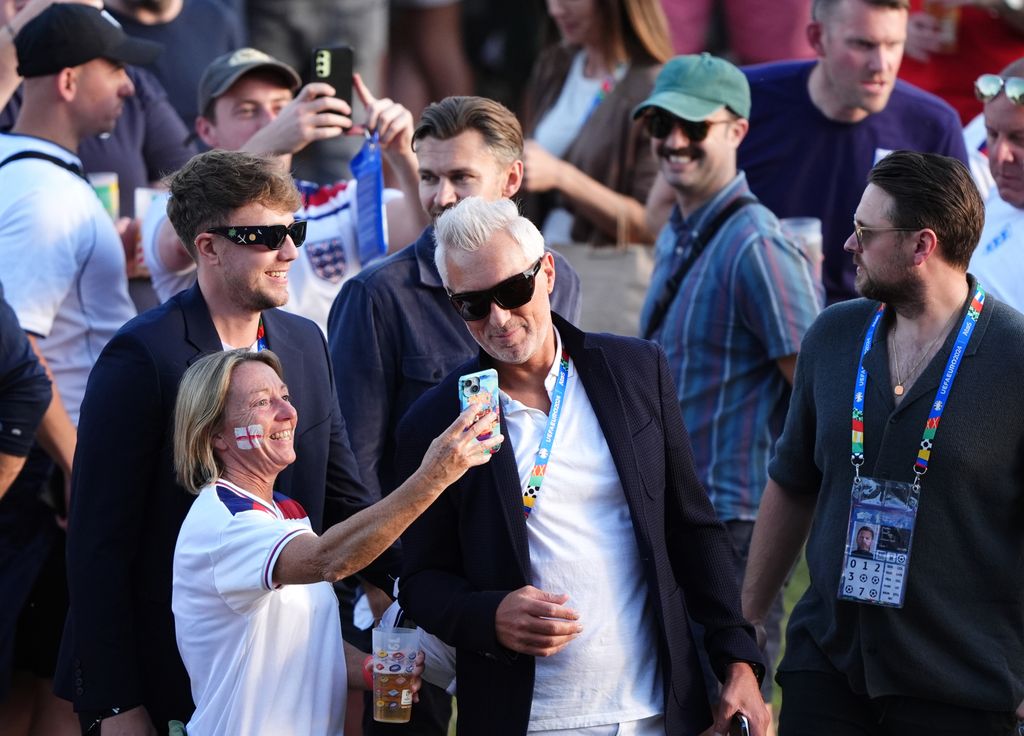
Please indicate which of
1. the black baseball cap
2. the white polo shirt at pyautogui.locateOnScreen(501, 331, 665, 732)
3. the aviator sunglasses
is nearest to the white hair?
the white polo shirt at pyautogui.locateOnScreen(501, 331, 665, 732)

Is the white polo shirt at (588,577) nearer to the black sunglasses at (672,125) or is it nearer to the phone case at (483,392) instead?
the phone case at (483,392)

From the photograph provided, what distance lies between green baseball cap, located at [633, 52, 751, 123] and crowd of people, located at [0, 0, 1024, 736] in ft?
1.31

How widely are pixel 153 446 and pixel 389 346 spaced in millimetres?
1045

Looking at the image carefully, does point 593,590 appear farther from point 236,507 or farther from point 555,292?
point 555,292

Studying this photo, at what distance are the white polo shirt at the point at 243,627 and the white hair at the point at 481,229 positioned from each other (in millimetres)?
762

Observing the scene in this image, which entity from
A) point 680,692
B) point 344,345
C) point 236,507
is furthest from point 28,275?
point 680,692

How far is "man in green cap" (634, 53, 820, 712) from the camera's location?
5.48 m

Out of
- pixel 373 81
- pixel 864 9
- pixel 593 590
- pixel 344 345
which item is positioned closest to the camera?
pixel 593 590

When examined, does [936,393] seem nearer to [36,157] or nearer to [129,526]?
[129,526]

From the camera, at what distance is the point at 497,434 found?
3.46 m

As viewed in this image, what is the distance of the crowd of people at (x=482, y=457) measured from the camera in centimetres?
371

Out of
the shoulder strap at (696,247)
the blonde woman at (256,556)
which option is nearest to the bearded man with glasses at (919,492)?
the blonde woman at (256,556)

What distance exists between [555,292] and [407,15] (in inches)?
172

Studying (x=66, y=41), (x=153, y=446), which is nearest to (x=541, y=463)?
(x=153, y=446)
